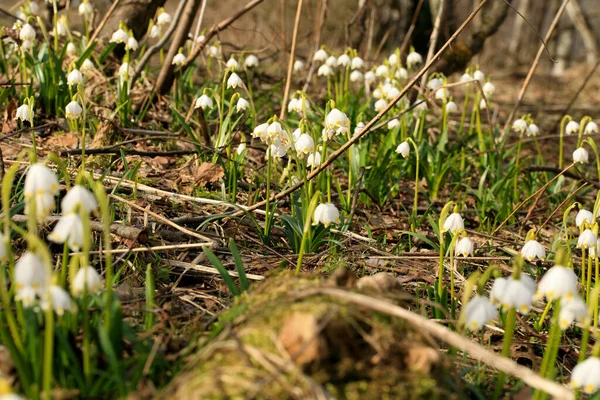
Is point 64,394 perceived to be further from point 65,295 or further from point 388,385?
point 388,385

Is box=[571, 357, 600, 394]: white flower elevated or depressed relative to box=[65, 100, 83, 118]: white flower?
depressed

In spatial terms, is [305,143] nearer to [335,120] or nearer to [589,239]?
[335,120]

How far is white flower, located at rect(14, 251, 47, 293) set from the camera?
4.60 ft

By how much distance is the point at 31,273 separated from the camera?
4.61 feet

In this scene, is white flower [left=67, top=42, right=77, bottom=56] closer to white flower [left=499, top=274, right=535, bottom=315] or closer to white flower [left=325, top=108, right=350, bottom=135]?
white flower [left=325, top=108, right=350, bottom=135]

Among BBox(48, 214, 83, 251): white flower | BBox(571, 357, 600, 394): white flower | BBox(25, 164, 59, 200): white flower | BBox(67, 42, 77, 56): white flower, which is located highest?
BBox(67, 42, 77, 56): white flower

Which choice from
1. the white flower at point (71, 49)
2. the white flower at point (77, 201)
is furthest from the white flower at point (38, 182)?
the white flower at point (71, 49)

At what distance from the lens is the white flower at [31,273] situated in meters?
1.40

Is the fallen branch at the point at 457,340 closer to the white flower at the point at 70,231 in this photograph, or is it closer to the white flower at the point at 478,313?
the white flower at the point at 478,313

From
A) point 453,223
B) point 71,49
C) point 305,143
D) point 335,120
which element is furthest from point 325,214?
point 71,49

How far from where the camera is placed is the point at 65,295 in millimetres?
1512

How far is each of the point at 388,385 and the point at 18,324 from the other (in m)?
1.01

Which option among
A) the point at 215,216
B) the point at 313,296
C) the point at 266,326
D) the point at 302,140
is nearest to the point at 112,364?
the point at 266,326

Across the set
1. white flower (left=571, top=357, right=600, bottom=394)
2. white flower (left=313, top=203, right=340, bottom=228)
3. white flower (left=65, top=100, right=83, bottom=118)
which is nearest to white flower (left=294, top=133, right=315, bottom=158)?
white flower (left=313, top=203, right=340, bottom=228)
